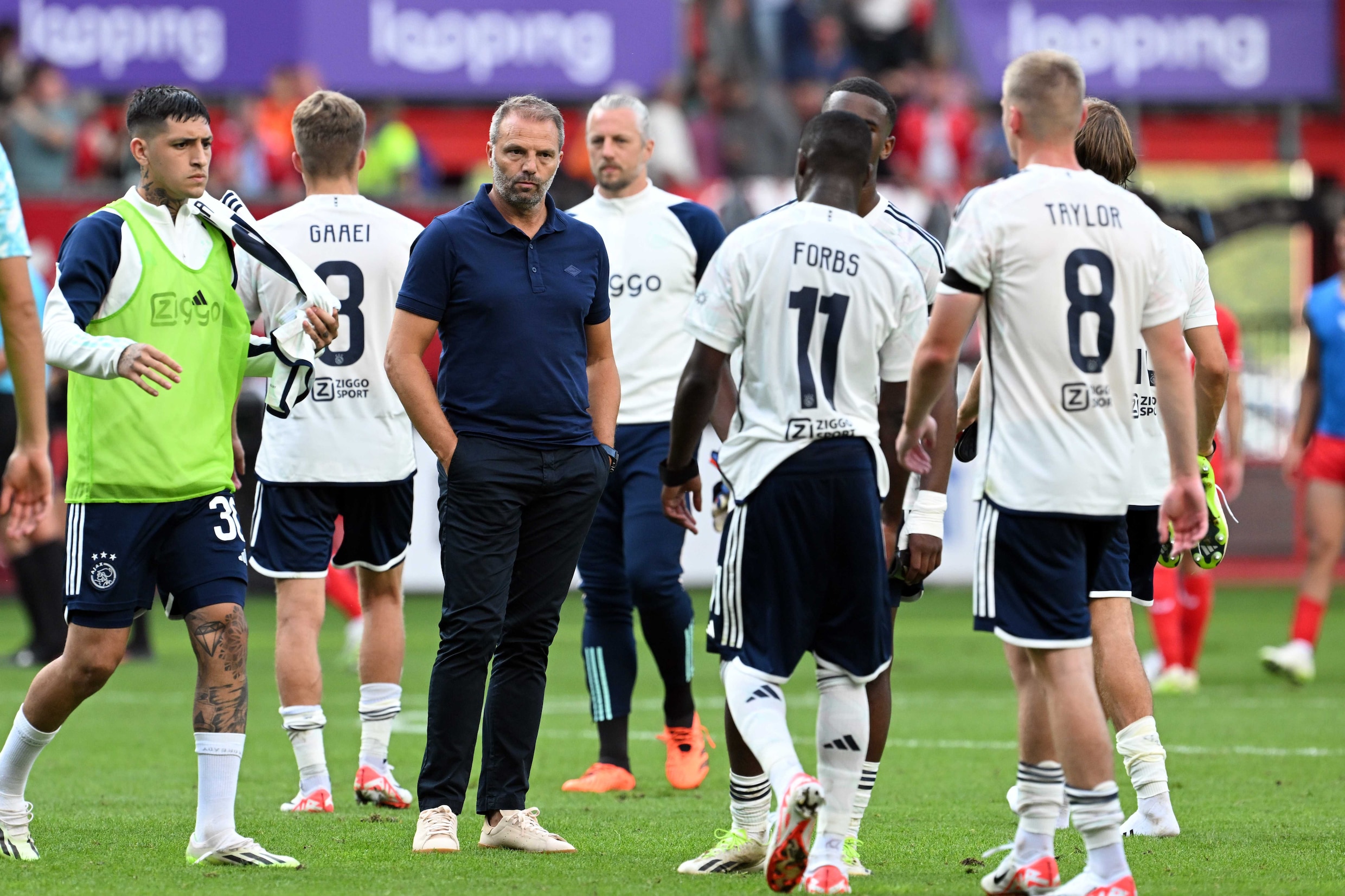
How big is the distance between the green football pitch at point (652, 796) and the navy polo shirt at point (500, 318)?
1400 mm

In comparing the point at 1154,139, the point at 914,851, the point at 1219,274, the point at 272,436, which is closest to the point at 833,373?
the point at 914,851

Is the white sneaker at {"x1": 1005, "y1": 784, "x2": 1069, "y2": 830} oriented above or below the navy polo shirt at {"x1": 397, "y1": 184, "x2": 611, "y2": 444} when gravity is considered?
below

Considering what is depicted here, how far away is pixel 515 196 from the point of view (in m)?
5.94

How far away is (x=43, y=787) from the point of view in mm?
7719

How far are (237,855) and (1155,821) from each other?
3.09 meters

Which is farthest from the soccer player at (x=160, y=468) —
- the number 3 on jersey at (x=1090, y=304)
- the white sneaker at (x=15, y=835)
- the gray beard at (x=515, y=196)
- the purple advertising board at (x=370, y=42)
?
the purple advertising board at (x=370, y=42)

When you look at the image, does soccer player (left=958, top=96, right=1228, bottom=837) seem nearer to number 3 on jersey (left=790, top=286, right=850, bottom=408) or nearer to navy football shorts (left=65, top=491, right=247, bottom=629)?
number 3 on jersey (left=790, top=286, right=850, bottom=408)

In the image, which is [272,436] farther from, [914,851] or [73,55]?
[73,55]

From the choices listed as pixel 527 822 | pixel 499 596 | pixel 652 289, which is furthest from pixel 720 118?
pixel 527 822

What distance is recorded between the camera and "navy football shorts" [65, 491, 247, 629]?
564cm

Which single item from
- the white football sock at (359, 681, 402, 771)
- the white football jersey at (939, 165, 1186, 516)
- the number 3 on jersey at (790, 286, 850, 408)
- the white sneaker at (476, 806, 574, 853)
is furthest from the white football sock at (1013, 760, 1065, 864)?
the white football sock at (359, 681, 402, 771)

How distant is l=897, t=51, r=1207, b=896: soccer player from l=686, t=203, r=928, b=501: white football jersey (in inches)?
10.1

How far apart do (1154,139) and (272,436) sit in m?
17.9

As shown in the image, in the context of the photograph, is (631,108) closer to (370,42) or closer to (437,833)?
(437,833)
